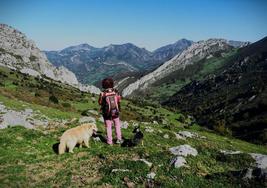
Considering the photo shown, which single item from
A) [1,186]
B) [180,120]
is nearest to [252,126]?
[180,120]

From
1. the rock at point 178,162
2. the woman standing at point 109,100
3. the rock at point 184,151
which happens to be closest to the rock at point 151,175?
the rock at point 178,162

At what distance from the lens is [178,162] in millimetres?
18672

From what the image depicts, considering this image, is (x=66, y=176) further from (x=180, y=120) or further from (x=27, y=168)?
(x=180, y=120)

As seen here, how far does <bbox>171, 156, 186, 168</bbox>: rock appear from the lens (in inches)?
728

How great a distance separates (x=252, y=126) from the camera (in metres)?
135

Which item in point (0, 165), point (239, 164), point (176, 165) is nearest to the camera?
point (176, 165)

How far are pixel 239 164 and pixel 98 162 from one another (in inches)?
355

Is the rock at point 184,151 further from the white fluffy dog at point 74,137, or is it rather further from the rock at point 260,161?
the white fluffy dog at point 74,137

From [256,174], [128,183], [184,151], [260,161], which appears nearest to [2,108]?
[184,151]

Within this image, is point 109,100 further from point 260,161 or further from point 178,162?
point 260,161

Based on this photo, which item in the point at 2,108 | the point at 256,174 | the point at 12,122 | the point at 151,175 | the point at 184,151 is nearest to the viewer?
the point at 256,174

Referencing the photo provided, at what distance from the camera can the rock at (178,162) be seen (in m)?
18.5

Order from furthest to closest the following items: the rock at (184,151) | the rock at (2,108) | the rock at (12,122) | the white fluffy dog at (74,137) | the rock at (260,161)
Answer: the rock at (2,108)
the rock at (12,122)
the white fluffy dog at (74,137)
the rock at (184,151)
the rock at (260,161)

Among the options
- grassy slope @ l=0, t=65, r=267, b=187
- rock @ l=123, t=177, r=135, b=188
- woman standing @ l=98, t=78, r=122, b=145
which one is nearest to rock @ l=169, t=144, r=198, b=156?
grassy slope @ l=0, t=65, r=267, b=187
